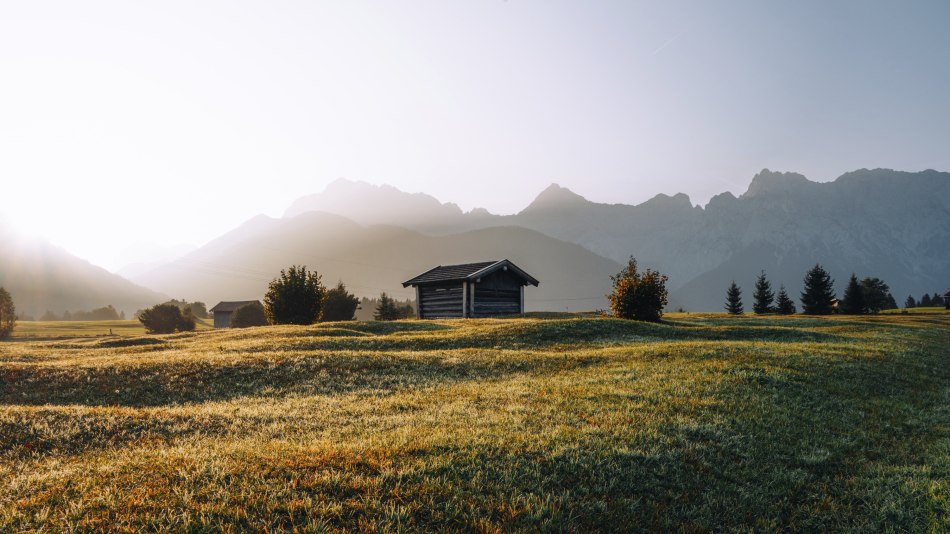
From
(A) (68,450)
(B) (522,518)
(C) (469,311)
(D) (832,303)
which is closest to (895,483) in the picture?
(B) (522,518)

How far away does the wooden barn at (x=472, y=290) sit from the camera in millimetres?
43844

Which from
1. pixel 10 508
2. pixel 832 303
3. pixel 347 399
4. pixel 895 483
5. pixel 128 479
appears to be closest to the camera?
pixel 10 508

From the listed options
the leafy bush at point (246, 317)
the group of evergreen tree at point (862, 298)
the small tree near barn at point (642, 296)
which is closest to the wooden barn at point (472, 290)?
the small tree near barn at point (642, 296)

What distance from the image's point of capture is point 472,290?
43.7 meters

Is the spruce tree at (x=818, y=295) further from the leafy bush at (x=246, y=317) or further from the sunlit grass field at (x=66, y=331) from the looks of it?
the sunlit grass field at (x=66, y=331)

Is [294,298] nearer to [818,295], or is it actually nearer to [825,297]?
[818,295]

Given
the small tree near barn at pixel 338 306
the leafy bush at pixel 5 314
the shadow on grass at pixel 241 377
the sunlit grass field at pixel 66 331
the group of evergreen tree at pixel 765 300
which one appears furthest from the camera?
the group of evergreen tree at pixel 765 300

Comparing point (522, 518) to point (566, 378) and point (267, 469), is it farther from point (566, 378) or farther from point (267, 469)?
point (566, 378)

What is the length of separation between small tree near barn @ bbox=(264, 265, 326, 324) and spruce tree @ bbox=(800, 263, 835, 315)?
7492cm

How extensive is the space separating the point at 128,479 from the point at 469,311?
124ft

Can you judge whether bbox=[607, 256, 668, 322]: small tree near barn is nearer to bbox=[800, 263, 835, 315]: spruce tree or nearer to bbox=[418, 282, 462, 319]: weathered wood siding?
bbox=[418, 282, 462, 319]: weathered wood siding

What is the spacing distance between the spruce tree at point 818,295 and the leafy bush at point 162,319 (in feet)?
326

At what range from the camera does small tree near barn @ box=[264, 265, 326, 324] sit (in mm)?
41062

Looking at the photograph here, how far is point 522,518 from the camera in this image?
207 inches
